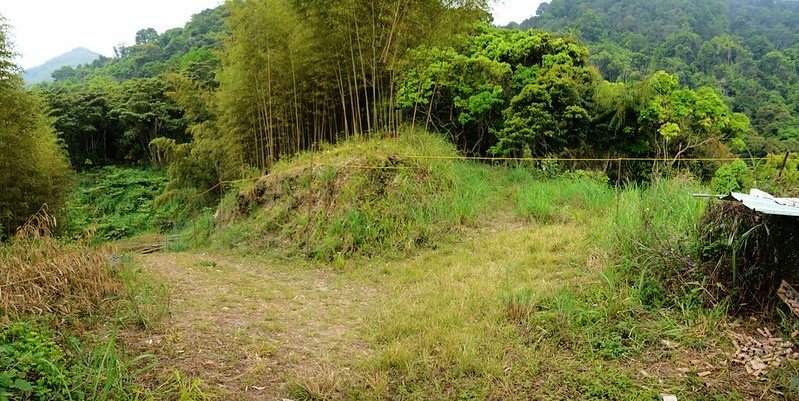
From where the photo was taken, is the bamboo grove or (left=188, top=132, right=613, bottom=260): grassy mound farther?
the bamboo grove

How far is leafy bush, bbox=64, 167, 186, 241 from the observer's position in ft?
52.6

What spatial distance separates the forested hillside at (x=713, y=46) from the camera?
654 inches

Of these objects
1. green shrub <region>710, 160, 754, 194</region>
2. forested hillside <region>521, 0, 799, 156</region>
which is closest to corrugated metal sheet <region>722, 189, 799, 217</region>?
green shrub <region>710, 160, 754, 194</region>

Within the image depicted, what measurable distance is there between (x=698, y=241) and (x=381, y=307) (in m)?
2.49

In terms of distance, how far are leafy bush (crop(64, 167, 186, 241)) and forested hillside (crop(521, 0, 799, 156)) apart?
14.7 metres

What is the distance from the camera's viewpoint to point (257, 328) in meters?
3.52

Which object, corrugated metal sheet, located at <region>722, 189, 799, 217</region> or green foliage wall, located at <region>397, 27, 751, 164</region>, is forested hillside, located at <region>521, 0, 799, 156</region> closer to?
green foliage wall, located at <region>397, 27, 751, 164</region>

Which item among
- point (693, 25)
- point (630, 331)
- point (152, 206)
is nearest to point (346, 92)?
point (630, 331)

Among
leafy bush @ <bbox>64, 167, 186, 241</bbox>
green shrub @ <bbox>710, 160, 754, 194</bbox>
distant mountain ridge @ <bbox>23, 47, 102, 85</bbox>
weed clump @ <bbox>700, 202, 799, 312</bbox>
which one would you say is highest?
distant mountain ridge @ <bbox>23, 47, 102, 85</bbox>

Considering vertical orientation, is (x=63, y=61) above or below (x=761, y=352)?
above

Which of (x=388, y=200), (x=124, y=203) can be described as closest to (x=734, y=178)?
(x=388, y=200)

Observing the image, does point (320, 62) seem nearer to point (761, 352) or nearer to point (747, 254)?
point (747, 254)

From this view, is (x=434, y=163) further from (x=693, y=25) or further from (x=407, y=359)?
(x=693, y=25)

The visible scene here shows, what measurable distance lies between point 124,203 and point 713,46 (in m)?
32.7
